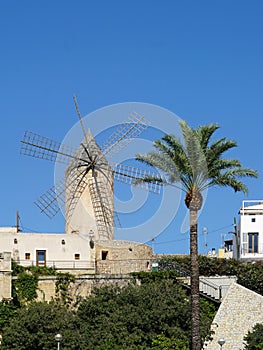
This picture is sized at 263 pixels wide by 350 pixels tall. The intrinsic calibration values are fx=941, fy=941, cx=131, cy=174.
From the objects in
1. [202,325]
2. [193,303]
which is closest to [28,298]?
[202,325]

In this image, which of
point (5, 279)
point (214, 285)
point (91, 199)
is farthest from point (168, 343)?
point (91, 199)

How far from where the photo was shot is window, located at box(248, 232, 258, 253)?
57.0 metres

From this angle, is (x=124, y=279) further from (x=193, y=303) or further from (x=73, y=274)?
(x=193, y=303)

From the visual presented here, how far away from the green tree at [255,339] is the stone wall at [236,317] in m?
1.76

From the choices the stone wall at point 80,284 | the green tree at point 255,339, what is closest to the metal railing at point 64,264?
the stone wall at point 80,284

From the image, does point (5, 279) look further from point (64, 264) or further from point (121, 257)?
point (121, 257)

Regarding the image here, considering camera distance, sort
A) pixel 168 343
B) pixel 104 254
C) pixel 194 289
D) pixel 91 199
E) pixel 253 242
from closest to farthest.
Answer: pixel 194 289 < pixel 168 343 < pixel 104 254 < pixel 91 199 < pixel 253 242

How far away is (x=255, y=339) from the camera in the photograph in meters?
38.7

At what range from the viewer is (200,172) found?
35.5m

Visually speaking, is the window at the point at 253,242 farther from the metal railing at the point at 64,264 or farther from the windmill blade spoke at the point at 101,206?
the metal railing at the point at 64,264

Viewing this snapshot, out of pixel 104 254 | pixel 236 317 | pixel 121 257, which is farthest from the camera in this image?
pixel 104 254

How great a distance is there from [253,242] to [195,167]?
2283 cm

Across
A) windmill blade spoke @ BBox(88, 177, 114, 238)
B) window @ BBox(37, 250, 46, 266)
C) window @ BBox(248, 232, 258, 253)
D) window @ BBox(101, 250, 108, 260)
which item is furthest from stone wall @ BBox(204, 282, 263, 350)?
window @ BBox(248, 232, 258, 253)

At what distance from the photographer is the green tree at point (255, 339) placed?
38.5 meters
